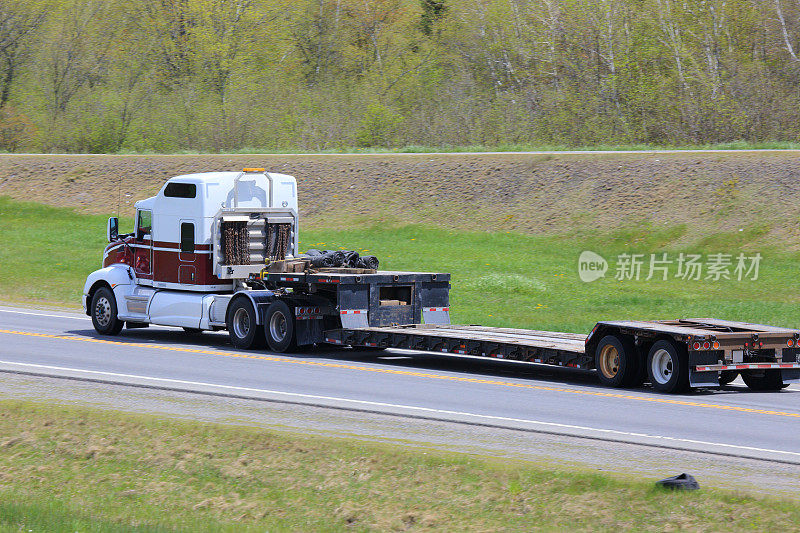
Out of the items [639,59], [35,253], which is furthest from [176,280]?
[639,59]

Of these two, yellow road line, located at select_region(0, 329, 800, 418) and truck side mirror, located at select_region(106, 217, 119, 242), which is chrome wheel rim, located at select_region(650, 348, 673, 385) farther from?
truck side mirror, located at select_region(106, 217, 119, 242)

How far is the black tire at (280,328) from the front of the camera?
18797 millimetres

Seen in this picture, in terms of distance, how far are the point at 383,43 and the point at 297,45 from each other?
225 inches

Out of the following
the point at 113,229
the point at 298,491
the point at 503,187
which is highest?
the point at 503,187

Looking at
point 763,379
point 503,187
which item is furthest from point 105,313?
point 503,187

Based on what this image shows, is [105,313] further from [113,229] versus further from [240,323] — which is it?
[240,323]

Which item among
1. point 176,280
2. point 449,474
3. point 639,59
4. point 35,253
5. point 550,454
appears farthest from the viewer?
point 639,59

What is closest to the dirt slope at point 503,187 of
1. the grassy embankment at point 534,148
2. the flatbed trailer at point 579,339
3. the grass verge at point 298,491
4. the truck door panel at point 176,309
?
the grassy embankment at point 534,148

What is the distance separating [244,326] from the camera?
64.4 ft

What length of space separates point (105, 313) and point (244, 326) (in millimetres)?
3563

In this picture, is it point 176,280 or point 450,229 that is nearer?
point 176,280

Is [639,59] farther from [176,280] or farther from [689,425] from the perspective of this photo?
[689,425]

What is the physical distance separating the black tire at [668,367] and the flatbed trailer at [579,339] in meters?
0.01

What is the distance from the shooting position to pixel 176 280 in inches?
805
